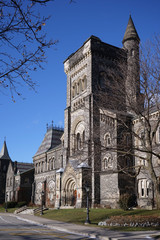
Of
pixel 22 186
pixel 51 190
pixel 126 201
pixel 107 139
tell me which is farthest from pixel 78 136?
pixel 22 186

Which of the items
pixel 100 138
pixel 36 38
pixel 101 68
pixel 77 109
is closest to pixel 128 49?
pixel 101 68

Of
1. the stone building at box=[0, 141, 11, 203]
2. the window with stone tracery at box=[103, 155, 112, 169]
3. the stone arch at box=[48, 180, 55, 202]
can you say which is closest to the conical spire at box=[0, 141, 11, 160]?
the stone building at box=[0, 141, 11, 203]

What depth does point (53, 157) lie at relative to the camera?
48.2 meters

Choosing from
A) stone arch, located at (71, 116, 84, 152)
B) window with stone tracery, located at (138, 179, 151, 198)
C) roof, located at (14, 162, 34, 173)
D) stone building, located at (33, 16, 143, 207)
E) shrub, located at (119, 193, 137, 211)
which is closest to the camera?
shrub, located at (119, 193, 137, 211)

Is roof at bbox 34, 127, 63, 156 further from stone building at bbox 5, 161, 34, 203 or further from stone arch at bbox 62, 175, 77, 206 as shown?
stone arch at bbox 62, 175, 77, 206

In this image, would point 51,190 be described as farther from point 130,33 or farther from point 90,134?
point 130,33

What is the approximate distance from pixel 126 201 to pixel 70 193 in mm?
11946

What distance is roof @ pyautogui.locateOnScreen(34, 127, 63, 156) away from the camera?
5371cm

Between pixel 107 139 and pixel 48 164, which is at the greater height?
pixel 107 139

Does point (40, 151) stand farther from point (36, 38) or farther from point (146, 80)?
point (36, 38)

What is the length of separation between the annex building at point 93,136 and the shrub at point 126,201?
4.94 ft

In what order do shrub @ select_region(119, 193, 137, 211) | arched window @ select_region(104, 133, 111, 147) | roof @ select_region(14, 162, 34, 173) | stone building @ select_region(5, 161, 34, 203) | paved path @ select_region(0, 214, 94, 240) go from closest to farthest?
paved path @ select_region(0, 214, 94, 240) < shrub @ select_region(119, 193, 137, 211) < arched window @ select_region(104, 133, 111, 147) < stone building @ select_region(5, 161, 34, 203) < roof @ select_region(14, 162, 34, 173)

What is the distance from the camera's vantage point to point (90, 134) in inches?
1356

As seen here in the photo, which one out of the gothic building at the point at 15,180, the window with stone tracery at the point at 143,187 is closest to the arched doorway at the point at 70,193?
the window with stone tracery at the point at 143,187
